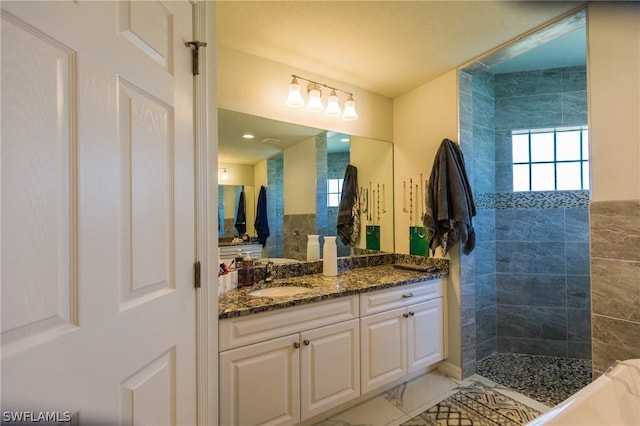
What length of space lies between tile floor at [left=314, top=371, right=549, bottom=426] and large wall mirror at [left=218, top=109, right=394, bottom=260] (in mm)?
1085

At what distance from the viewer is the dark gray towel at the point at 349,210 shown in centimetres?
253

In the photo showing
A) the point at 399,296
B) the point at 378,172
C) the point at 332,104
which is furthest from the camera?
the point at 378,172

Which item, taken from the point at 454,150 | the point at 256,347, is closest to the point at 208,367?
the point at 256,347

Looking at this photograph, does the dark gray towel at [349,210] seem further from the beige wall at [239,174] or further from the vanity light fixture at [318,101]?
the beige wall at [239,174]

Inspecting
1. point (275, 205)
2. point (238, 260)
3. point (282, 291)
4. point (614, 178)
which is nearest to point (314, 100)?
point (275, 205)

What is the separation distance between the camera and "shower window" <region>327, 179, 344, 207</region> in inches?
97.9

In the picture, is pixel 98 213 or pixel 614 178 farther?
pixel 614 178

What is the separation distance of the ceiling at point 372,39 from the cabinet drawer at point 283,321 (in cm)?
112

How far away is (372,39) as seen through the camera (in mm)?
1861

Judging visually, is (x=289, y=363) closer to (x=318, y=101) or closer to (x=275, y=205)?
(x=275, y=205)

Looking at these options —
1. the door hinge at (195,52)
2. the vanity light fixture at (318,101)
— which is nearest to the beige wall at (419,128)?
the vanity light fixture at (318,101)

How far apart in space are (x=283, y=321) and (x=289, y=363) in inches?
9.2

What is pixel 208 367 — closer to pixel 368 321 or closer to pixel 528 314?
pixel 368 321

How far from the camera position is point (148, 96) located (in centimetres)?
88
